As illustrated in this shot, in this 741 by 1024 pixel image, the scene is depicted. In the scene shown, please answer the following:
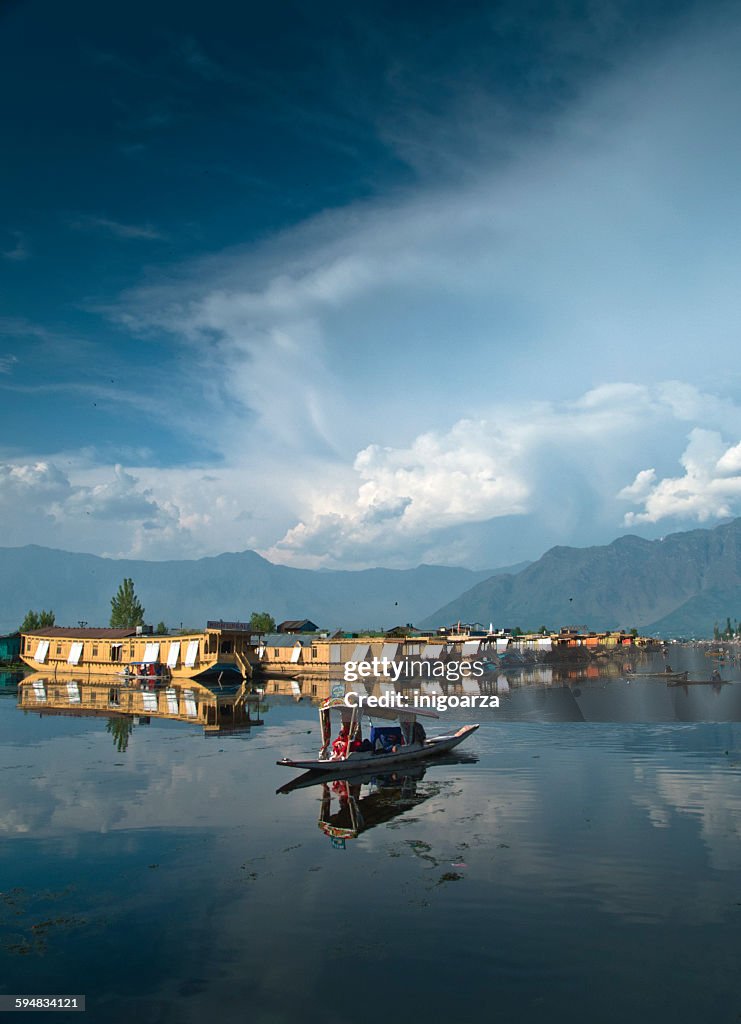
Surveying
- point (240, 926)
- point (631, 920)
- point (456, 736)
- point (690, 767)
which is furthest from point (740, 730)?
point (240, 926)

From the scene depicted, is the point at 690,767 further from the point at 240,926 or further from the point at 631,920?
the point at 240,926

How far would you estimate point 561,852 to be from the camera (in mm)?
20234

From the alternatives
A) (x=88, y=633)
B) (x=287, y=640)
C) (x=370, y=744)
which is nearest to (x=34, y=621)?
(x=88, y=633)

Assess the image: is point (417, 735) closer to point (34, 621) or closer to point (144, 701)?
point (144, 701)

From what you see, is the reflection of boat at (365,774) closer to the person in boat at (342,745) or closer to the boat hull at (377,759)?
the boat hull at (377,759)

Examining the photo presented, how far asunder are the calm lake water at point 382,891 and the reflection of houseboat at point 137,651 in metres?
54.7

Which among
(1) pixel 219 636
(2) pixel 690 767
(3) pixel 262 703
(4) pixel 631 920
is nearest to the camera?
(4) pixel 631 920

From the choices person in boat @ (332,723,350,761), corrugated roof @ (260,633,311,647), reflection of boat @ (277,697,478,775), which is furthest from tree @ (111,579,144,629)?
person in boat @ (332,723,350,761)

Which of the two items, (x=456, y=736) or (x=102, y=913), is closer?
(x=102, y=913)

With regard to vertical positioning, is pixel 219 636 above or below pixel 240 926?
above

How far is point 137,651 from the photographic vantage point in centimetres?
9919

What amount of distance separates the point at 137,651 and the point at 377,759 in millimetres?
75670

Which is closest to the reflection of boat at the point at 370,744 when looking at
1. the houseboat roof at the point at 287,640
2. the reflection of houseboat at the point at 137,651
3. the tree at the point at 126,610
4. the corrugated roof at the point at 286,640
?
the reflection of houseboat at the point at 137,651

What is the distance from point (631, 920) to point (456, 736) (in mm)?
22829
